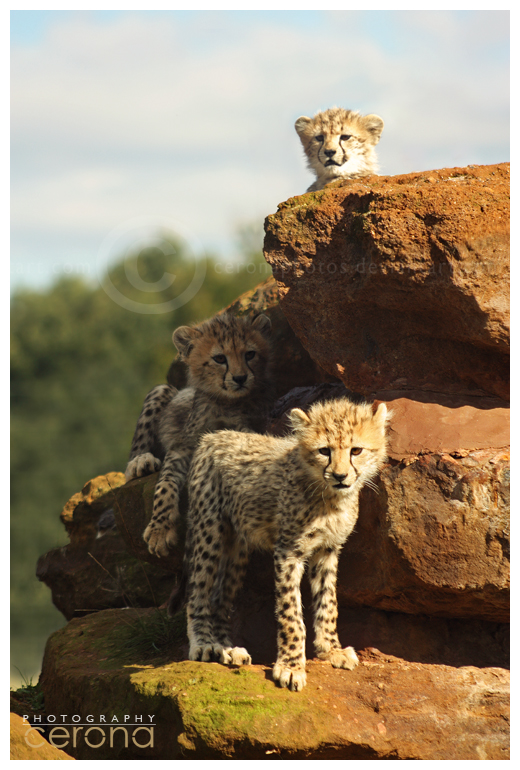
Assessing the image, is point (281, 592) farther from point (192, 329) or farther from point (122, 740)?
point (192, 329)

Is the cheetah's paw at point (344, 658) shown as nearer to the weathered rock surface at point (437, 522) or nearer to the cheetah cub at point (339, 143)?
the weathered rock surface at point (437, 522)

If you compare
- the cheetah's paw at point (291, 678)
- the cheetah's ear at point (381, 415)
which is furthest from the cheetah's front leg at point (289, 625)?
the cheetah's ear at point (381, 415)

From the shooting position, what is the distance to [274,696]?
152 inches

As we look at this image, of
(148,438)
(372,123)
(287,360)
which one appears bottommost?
(148,438)

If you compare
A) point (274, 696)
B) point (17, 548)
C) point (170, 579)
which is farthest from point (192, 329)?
point (17, 548)

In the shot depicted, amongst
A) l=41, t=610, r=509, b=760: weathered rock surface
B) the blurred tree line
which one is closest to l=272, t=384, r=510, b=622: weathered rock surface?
l=41, t=610, r=509, b=760: weathered rock surface

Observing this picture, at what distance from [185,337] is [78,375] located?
58.8 ft

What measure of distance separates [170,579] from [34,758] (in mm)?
2276

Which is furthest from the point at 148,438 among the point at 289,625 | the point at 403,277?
the point at 403,277

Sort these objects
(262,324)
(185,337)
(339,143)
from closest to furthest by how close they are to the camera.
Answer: (262,324), (185,337), (339,143)

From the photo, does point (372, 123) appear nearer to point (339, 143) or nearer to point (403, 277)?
point (339, 143)

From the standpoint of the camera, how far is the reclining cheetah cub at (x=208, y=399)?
5.08 m

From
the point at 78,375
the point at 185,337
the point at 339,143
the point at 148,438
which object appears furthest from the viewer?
the point at 78,375

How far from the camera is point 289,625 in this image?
4031mm
